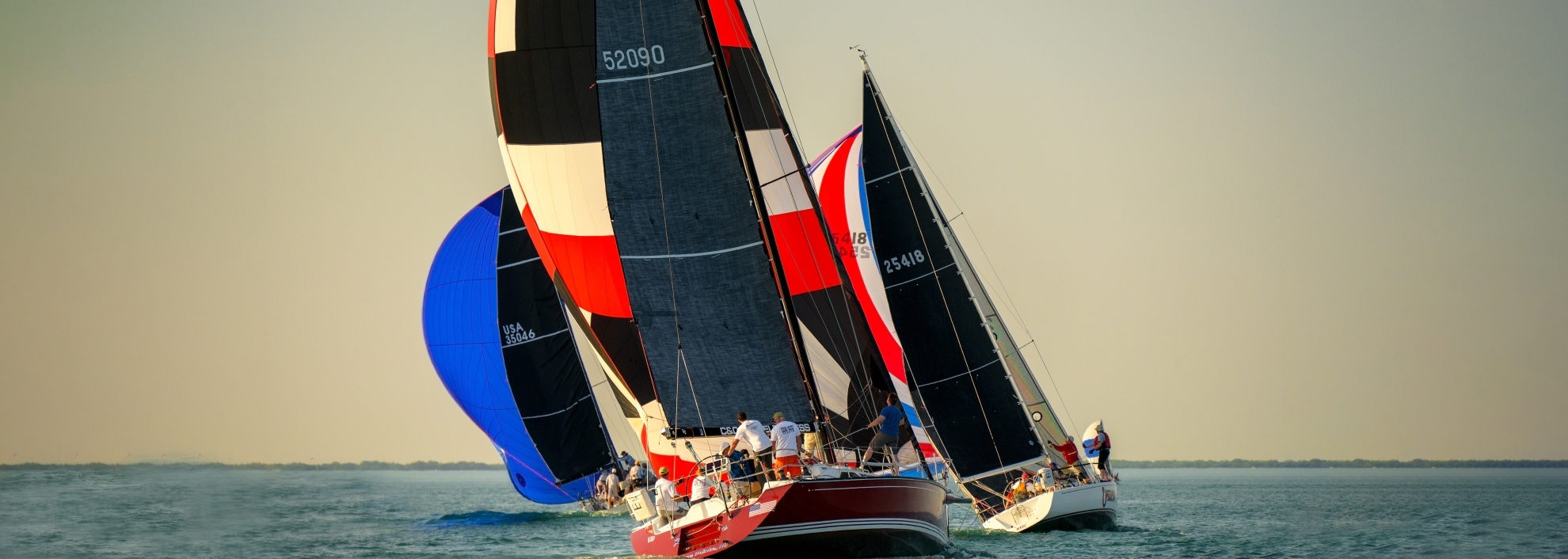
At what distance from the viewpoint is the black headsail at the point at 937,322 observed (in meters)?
20.4

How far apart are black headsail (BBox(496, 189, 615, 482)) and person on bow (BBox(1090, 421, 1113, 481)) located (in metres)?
10.1

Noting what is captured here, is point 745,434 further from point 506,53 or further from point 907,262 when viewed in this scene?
point 907,262

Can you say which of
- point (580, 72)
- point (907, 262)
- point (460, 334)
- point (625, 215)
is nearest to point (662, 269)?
point (625, 215)

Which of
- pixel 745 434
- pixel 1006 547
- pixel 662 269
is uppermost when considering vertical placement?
pixel 662 269

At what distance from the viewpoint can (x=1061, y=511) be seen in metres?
18.9

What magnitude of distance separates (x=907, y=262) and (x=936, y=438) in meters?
2.86

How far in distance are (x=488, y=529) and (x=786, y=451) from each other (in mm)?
13273

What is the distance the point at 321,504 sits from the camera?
104 feet

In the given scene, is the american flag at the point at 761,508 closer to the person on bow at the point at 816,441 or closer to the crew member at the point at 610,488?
the person on bow at the point at 816,441

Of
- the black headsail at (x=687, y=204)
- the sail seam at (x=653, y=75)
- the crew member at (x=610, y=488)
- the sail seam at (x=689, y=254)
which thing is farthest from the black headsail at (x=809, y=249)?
the crew member at (x=610, y=488)

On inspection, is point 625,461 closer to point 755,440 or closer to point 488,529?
point 488,529

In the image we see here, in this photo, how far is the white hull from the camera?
61.8ft

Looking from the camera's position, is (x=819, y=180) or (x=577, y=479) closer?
(x=819, y=180)

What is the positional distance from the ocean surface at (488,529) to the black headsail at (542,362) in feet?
4.80
